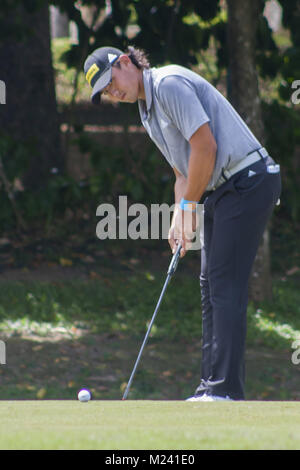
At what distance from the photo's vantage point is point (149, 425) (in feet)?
9.37

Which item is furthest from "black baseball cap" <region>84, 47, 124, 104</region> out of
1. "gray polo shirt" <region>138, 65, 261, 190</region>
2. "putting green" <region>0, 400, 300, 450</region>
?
"putting green" <region>0, 400, 300, 450</region>

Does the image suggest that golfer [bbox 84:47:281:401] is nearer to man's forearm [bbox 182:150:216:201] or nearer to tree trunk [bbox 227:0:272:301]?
man's forearm [bbox 182:150:216:201]

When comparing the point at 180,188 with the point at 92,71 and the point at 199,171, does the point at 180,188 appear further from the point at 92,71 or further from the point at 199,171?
the point at 92,71

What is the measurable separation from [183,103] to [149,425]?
1.60 metres

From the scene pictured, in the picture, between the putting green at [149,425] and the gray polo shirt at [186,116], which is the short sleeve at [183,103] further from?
the putting green at [149,425]

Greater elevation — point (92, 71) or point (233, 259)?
point (92, 71)

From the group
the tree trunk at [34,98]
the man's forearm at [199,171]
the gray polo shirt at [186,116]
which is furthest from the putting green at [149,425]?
the tree trunk at [34,98]

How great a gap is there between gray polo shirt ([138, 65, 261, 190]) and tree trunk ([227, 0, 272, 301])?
383 cm

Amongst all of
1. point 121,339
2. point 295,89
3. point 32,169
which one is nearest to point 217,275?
point 121,339

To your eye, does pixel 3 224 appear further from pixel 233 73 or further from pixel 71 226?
pixel 233 73

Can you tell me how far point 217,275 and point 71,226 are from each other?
6.46 meters

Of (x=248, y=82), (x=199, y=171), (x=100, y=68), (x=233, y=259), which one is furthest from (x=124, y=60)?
(x=248, y=82)

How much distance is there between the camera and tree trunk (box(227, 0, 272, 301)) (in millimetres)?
7809

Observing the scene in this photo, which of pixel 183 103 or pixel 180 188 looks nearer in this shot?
pixel 183 103
